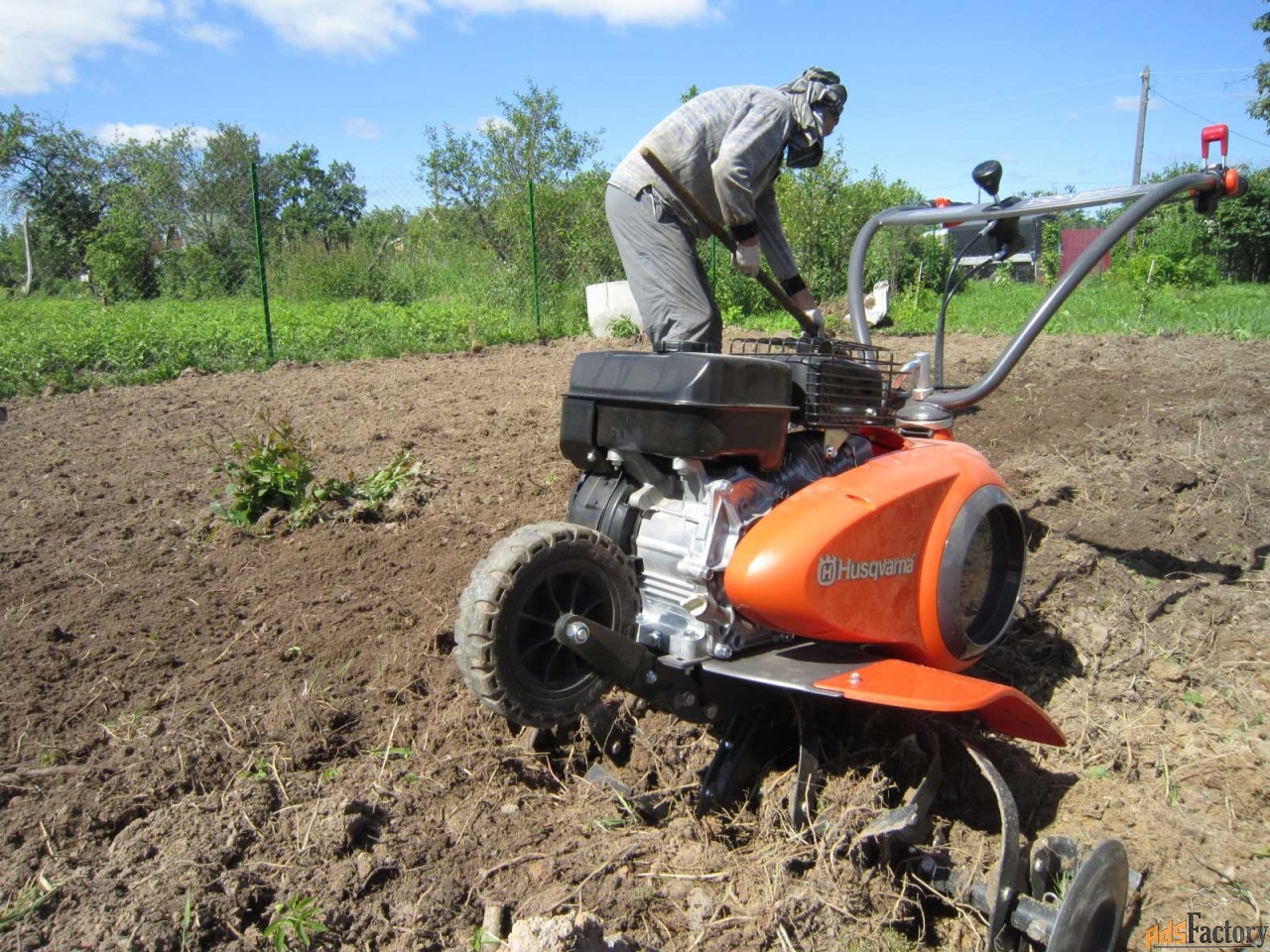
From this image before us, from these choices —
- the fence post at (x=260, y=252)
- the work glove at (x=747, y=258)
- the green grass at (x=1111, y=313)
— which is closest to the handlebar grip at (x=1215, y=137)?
the work glove at (x=747, y=258)

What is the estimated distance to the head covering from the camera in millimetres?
3457

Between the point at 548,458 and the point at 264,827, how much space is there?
3.65 meters

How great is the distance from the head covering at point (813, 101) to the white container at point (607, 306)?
8.75 meters

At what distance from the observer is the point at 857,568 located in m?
2.68

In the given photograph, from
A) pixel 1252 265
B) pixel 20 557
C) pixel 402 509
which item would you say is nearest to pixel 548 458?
pixel 402 509

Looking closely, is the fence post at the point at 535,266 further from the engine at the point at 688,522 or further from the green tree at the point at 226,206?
the engine at the point at 688,522

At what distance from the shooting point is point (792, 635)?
9.61 feet

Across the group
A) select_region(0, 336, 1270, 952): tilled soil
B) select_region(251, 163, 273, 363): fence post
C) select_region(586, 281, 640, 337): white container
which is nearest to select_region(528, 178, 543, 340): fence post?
select_region(586, 281, 640, 337): white container

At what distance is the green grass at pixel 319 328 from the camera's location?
977 centimetres

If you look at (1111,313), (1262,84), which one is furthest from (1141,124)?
(1111,313)

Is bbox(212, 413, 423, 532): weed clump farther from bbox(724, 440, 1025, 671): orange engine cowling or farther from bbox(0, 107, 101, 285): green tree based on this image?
bbox(0, 107, 101, 285): green tree

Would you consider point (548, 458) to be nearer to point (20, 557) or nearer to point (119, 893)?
point (20, 557)

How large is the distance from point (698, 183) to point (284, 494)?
9.07 ft

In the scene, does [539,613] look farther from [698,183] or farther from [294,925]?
[698,183]
